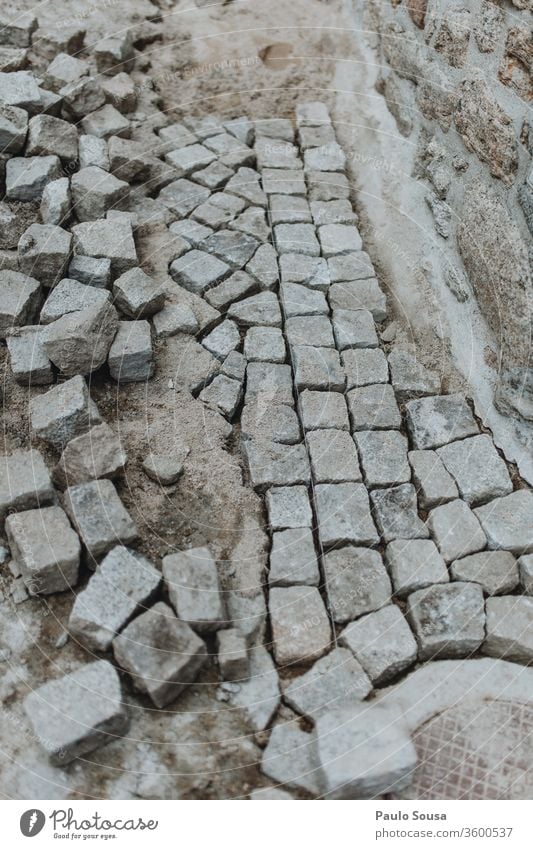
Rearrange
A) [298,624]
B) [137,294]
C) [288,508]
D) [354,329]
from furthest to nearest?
[354,329] < [137,294] < [288,508] < [298,624]

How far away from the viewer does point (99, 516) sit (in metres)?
3.07

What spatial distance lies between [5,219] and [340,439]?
8.00 ft

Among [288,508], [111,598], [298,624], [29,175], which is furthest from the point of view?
[29,175]

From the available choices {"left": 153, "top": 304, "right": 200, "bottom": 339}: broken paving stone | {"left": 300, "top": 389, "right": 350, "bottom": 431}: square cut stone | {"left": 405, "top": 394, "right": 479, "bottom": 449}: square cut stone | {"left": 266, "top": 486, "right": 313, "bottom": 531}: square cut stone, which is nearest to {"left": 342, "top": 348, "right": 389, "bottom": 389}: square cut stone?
{"left": 300, "top": 389, "right": 350, "bottom": 431}: square cut stone

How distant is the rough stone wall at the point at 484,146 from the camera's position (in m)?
3.38

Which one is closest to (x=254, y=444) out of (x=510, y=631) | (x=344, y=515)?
(x=344, y=515)

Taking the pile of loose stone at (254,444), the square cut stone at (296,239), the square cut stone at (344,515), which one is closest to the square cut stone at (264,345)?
the pile of loose stone at (254,444)

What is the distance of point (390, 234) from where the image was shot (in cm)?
448

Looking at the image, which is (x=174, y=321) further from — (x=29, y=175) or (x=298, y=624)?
(x=298, y=624)

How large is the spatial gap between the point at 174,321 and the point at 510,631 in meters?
2.32

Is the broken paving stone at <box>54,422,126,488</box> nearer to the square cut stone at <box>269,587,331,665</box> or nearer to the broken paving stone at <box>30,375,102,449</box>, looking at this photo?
the broken paving stone at <box>30,375,102,449</box>
